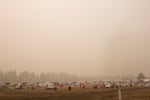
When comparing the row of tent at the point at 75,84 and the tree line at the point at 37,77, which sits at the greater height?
the tree line at the point at 37,77

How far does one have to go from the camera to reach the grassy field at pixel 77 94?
264cm

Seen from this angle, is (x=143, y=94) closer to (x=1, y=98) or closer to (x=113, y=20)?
(x=113, y=20)

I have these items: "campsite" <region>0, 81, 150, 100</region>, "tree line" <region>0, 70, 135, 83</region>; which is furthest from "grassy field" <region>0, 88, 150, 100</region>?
"tree line" <region>0, 70, 135, 83</region>

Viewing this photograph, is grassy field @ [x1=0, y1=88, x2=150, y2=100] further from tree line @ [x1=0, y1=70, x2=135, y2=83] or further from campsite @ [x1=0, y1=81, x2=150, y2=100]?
tree line @ [x1=0, y1=70, x2=135, y2=83]

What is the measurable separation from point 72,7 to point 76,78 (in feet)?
2.75

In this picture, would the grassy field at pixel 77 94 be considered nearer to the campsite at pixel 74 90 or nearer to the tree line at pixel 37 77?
the campsite at pixel 74 90

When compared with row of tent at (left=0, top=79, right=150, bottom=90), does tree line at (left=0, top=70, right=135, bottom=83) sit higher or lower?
higher

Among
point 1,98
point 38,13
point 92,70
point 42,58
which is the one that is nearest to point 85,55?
point 92,70

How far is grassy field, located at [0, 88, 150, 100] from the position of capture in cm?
264

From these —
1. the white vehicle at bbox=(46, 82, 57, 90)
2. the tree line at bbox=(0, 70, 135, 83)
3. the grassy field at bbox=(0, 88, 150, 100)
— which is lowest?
the grassy field at bbox=(0, 88, 150, 100)

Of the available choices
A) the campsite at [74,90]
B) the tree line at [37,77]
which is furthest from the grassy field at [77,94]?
the tree line at [37,77]

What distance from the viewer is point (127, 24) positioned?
3066 millimetres

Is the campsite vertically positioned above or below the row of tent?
below

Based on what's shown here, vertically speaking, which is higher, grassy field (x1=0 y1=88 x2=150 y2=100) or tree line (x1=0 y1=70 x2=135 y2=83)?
tree line (x1=0 y1=70 x2=135 y2=83)
